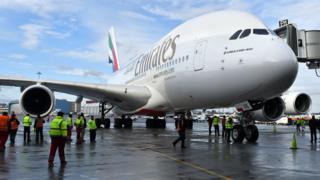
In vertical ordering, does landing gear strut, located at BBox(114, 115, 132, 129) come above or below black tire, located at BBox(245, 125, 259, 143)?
above

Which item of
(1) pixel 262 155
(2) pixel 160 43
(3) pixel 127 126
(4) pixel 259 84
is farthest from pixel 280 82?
(3) pixel 127 126

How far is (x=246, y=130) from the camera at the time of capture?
14578mm

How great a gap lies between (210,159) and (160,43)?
1090 cm

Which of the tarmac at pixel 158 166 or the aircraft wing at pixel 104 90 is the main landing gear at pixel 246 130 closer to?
the tarmac at pixel 158 166

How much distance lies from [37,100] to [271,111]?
30.7 ft

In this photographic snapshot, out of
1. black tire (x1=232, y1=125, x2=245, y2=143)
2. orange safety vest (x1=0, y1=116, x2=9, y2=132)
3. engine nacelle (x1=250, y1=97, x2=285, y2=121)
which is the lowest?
black tire (x1=232, y1=125, x2=245, y2=143)

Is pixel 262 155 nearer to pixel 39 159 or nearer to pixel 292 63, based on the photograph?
pixel 292 63

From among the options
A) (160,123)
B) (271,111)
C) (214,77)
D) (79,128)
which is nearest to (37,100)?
(79,128)

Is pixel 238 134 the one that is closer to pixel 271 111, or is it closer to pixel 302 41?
pixel 271 111

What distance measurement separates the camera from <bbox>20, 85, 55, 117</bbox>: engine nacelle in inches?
642

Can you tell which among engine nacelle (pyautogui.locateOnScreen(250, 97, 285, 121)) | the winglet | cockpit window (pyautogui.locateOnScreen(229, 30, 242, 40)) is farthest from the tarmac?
the winglet

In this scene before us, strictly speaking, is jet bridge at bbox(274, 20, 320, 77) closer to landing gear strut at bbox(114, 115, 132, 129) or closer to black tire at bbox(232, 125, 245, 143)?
black tire at bbox(232, 125, 245, 143)

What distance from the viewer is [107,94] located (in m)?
20.8

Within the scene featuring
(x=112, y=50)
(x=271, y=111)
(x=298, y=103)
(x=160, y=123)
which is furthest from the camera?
(x=112, y=50)
